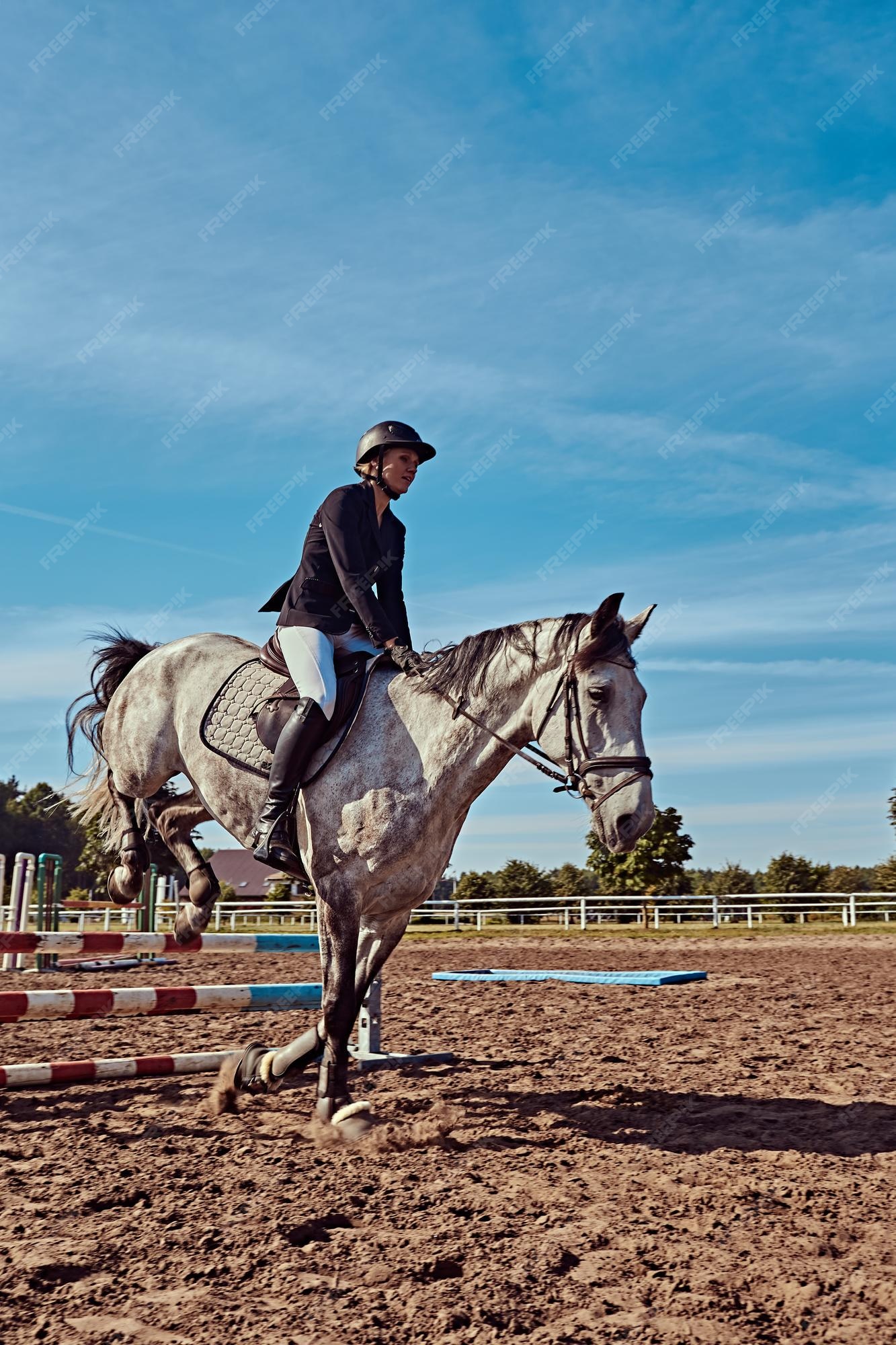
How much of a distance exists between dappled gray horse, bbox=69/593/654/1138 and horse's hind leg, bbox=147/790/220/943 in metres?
0.44

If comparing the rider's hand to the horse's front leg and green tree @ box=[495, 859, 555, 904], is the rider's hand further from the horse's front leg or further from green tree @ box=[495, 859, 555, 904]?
green tree @ box=[495, 859, 555, 904]

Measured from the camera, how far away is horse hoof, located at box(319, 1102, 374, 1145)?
4.91 meters

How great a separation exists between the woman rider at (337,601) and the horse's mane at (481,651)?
154 mm

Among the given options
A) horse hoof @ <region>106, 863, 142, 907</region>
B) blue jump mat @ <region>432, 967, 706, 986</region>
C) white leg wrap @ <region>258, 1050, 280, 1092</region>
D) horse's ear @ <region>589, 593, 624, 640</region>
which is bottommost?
blue jump mat @ <region>432, 967, 706, 986</region>

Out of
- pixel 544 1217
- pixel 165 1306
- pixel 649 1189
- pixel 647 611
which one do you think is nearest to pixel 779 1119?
pixel 649 1189

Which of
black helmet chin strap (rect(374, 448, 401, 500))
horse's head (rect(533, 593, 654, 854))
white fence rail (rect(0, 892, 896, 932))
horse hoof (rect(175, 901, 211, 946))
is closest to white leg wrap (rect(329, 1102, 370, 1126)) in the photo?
horse hoof (rect(175, 901, 211, 946))

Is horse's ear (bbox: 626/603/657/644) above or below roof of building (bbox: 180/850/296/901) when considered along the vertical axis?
above

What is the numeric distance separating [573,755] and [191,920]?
2.69 meters

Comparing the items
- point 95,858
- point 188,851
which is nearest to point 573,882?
point 95,858

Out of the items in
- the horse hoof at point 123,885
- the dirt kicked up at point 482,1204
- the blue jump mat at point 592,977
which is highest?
the horse hoof at point 123,885

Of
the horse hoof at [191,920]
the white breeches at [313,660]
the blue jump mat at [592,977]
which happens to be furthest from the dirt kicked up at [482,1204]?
the blue jump mat at [592,977]

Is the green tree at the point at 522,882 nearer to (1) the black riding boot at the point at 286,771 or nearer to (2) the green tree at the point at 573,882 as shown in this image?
(2) the green tree at the point at 573,882

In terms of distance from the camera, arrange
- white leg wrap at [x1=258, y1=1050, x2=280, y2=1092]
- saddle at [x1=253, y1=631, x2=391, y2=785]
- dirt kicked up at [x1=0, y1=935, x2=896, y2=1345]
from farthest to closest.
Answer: white leg wrap at [x1=258, y1=1050, x2=280, y2=1092]
saddle at [x1=253, y1=631, x2=391, y2=785]
dirt kicked up at [x1=0, y1=935, x2=896, y2=1345]

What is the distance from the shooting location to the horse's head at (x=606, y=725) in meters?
4.57
